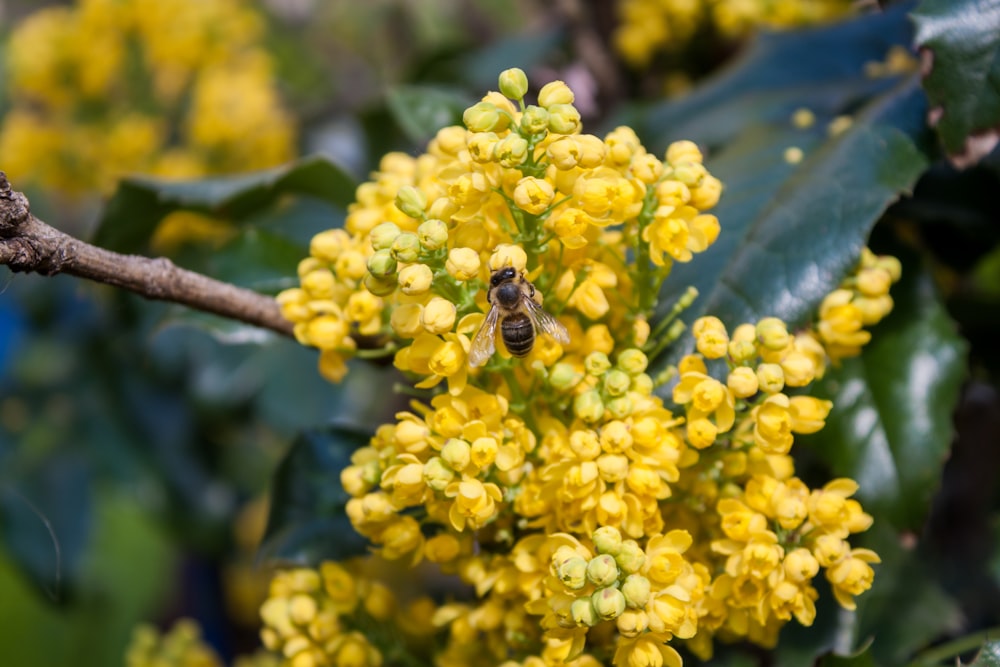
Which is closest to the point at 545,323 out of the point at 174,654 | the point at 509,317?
the point at 509,317

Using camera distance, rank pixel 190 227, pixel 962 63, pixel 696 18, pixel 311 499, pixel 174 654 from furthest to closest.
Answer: pixel 190 227
pixel 696 18
pixel 174 654
pixel 311 499
pixel 962 63

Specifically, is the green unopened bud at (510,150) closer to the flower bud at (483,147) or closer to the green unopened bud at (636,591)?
the flower bud at (483,147)

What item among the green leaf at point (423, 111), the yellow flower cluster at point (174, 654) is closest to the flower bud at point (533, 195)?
the green leaf at point (423, 111)

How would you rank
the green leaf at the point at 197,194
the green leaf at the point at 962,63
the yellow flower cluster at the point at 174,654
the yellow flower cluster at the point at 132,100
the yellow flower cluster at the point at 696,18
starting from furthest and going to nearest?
the yellow flower cluster at the point at 132,100
the yellow flower cluster at the point at 696,18
the yellow flower cluster at the point at 174,654
the green leaf at the point at 197,194
the green leaf at the point at 962,63

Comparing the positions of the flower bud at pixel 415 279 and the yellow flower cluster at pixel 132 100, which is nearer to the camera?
the flower bud at pixel 415 279

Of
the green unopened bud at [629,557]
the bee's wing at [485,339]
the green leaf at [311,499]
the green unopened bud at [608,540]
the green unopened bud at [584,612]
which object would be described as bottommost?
Answer: the green leaf at [311,499]

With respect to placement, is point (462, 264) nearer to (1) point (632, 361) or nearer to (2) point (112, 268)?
(1) point (632, 361)

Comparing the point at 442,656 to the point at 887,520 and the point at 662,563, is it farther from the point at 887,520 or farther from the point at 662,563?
the point at 887,520
